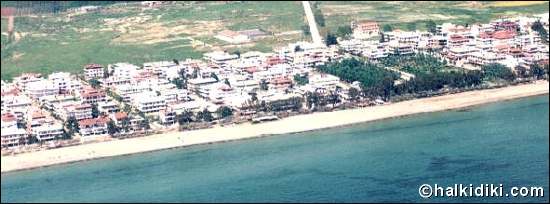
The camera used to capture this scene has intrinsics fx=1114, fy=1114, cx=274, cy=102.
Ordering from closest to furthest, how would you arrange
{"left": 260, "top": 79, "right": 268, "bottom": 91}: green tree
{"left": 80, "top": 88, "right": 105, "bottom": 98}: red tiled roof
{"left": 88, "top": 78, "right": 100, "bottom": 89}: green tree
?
{"left": 80, "top": 88, "right": 105, "bottom": 98}: red tiled roof
{"left": 260, "top": 79, "right": 268, "bottom": 91}: green tree
{"left": 88, "top": 78, "right": 100, "bottom": 89}: green tree

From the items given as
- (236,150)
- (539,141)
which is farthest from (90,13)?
(539,141)

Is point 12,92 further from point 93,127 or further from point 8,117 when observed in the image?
point 93,127

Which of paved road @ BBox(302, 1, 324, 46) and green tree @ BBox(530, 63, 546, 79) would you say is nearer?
green tree @ BBox(530, 63, 546, 79)

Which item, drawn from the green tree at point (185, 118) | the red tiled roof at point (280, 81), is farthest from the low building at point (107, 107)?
the red tiled roof at point (280, 81)

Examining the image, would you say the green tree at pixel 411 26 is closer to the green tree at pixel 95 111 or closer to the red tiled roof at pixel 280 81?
the red tiled roof at pixel 280 81

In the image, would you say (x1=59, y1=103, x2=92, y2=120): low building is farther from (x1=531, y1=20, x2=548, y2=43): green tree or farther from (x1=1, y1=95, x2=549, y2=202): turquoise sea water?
(x1=531, y1=20, x2=548, y2=43): green tree

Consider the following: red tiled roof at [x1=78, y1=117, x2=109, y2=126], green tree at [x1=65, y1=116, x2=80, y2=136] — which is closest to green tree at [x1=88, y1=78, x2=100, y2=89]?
green tree at [x1=65, y1=116, x2=80, y2=136]

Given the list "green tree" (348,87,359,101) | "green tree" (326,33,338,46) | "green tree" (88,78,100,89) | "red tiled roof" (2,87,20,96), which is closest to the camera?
"green tree" (348,87,359,101)
